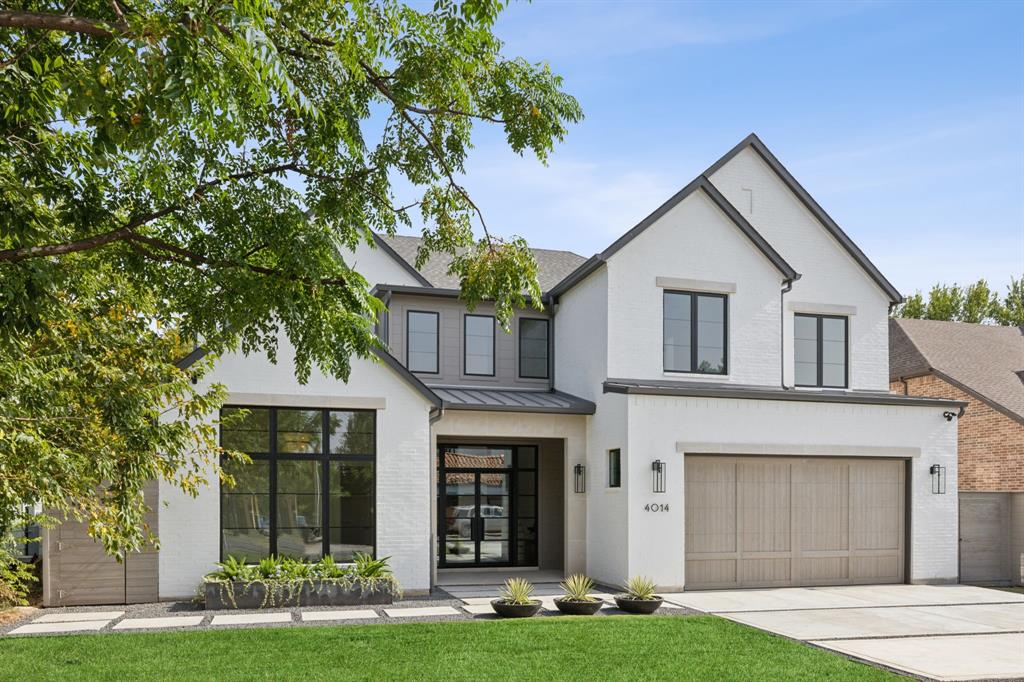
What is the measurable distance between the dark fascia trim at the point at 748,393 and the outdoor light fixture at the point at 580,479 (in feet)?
6.51

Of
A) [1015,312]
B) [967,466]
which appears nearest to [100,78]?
[967,466]

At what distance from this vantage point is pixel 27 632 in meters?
12.3

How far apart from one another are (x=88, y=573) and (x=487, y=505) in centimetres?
825

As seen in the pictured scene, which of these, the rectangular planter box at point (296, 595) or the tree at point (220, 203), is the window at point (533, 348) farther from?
the tree at point (220, 203)

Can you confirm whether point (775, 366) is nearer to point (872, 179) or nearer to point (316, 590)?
point (872, 179)

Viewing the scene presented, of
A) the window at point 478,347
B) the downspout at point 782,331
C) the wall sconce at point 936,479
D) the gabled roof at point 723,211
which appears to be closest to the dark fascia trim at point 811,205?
the gabled roof at point 723,211

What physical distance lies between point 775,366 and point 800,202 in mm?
4256

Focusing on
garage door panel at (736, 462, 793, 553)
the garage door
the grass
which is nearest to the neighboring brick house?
the garage door

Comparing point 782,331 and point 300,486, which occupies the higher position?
point 782,331

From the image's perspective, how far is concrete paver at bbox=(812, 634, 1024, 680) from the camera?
10.1 metres

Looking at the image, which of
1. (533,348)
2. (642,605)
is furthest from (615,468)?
(533,348)

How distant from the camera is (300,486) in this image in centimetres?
1577

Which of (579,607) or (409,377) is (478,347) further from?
(579,607)

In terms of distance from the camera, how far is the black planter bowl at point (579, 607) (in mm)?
13617
